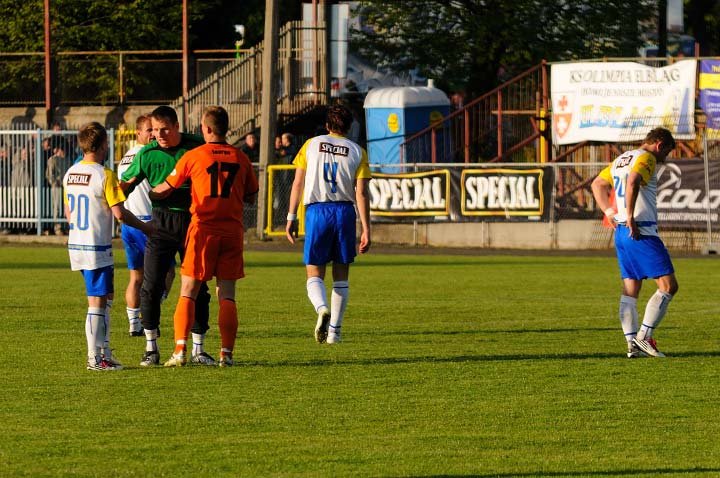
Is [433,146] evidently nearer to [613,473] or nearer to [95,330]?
[95,330]

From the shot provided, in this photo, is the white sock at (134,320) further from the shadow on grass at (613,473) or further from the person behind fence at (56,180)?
the person behind fence at (56,180)

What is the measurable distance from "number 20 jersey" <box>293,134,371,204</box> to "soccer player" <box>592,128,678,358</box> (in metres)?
1.98

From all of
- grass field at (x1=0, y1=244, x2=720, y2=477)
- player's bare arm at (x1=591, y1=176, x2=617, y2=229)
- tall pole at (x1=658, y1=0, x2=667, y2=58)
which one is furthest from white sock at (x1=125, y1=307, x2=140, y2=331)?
tall pole at (x1=658, y1=0, x2=667, y2=58)

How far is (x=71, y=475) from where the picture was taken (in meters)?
7.32

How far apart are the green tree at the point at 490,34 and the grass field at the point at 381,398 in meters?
25.8

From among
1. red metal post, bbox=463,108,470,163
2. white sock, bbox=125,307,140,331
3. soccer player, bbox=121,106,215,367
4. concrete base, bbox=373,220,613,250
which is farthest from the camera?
red metal post, bbox=463,108,470,163

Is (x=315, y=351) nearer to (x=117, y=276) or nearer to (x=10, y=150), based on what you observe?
(x=117, y=276)

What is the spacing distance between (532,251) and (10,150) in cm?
1090

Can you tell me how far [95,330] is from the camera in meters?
10.9

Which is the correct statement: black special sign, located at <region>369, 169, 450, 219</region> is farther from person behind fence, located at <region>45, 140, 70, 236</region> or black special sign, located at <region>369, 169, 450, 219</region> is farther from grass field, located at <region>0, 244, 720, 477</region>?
grass field, located at <region>0, 244, 720, 477</region>

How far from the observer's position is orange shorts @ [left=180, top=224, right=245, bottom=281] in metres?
10.8

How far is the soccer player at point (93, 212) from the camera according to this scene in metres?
10.8

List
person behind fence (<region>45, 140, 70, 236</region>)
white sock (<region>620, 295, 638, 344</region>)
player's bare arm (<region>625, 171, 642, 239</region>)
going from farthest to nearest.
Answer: person behind fence (<region>45, 140, 70, 236</region>) → white sock (<region>620, 295, 638, 344</region>) → player's bare arm (<region>625, 171, 642, 239</region>)

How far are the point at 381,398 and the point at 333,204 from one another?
11.4ft
